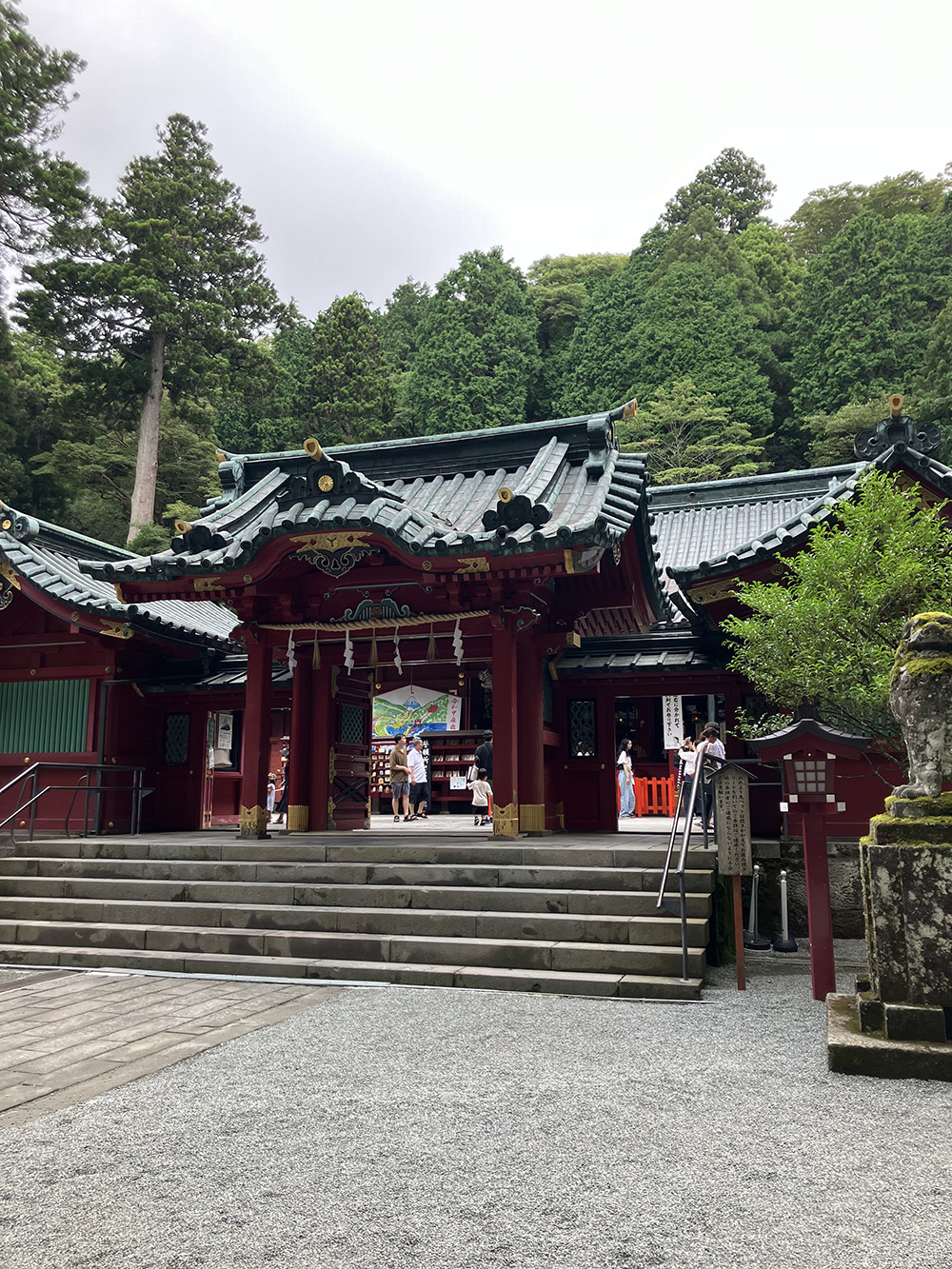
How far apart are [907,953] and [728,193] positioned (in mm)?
53743

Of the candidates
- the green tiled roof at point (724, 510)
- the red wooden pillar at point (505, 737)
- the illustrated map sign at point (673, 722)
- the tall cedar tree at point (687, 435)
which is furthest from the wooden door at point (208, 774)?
the tall cedar tree at point (687, 435)

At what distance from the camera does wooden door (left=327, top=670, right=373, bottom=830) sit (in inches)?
535

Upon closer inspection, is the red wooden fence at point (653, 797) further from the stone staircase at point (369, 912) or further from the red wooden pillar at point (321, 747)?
the stone staircase at point (369, 912)

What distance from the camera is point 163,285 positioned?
32156 mm

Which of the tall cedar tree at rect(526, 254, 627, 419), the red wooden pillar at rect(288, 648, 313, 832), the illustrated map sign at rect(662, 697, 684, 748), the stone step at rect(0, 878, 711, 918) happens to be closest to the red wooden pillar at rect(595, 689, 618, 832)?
the illustrated map sign at rect(662, 697, 684, 748)

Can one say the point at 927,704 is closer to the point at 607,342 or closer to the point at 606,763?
the point at 606,763

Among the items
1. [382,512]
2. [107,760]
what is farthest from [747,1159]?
[107,760]

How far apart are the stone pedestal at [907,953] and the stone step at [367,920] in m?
2.41

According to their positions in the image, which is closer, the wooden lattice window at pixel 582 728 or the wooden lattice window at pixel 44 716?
the wooden lattice window at pixel 582 728

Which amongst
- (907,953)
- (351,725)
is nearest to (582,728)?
(351,725)

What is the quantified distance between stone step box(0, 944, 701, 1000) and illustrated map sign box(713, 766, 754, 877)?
1083 mm

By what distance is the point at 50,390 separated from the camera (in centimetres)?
3516

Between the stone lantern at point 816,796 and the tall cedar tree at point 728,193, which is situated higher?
the tall cedar tree at point 728,193

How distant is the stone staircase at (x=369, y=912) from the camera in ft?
25.2
